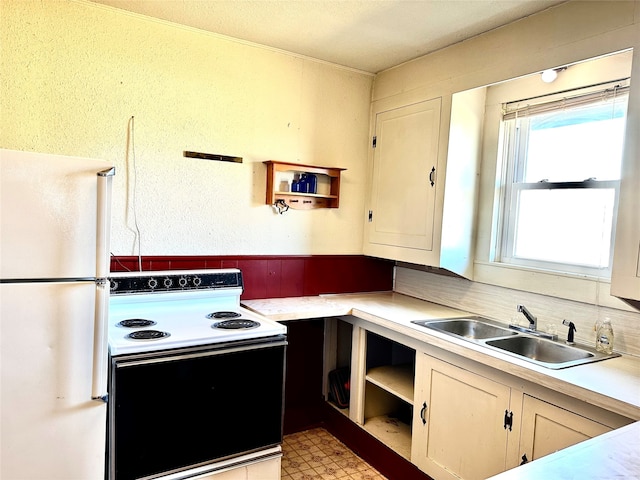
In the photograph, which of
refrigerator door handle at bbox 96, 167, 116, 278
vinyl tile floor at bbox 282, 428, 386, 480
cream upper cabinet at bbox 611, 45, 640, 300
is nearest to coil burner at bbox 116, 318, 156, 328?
refrigerator door handle at bbox 96, 167, 116, 278

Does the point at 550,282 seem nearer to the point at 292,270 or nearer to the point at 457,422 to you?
the point at 457,422

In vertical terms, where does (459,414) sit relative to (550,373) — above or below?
below

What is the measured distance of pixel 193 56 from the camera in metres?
2.45

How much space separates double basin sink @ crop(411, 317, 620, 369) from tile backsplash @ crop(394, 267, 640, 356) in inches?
3.5

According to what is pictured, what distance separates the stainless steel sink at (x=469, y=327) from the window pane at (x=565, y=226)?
1.42ft

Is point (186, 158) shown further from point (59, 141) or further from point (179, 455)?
point (179, 455)

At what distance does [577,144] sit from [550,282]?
0.70 metres

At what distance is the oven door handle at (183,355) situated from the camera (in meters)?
1.68

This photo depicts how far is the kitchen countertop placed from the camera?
100cm

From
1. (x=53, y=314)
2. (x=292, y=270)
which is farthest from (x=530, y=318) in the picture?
(x=53, y=314)

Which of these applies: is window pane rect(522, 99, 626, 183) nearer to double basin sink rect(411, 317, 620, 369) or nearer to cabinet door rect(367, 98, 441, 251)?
cabinet door rect(367, 98, 441, 251)

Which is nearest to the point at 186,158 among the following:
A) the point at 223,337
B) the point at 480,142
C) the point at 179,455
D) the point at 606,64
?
the point at 223,337

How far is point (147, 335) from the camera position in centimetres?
184

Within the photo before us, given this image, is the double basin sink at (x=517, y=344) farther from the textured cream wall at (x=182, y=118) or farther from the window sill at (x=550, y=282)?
the textured cream wall at (x=182, y=118)
